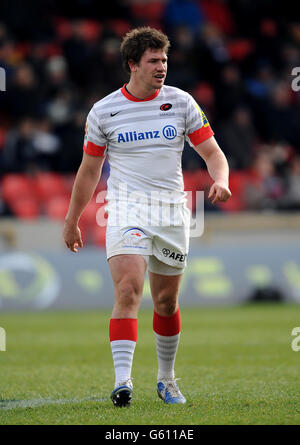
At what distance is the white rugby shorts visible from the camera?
5355mm

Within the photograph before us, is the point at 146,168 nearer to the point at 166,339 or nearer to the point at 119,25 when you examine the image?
the point at 166,339

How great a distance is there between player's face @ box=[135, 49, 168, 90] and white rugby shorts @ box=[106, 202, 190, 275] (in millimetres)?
814

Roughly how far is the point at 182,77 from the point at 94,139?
11.1 metres

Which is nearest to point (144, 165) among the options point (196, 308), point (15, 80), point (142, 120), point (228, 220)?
point (142, 120)

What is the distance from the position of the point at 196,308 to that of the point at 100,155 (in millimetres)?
7975

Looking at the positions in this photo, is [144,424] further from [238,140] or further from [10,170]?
[238,140]

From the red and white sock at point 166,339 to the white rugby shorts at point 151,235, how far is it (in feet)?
1.21

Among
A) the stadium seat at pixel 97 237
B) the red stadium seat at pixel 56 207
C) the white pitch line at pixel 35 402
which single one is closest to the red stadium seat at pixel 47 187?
the red stadium seat at pixel 56 207

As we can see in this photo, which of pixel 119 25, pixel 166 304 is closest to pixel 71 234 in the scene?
pixel 166 304

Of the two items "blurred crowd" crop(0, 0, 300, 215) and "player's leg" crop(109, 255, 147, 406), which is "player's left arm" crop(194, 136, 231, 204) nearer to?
"player's leg" crop(109, 255, 147, 406)

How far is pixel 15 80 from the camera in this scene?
50.2ft

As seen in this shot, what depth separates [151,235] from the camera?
17.8ft

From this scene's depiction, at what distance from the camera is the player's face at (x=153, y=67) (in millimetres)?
5434

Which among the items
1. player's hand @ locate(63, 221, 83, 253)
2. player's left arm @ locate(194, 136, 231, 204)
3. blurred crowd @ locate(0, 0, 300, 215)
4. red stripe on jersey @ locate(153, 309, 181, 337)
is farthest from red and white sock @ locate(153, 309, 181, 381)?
blurred crowd @ locate(0, 0, 300, 215)
